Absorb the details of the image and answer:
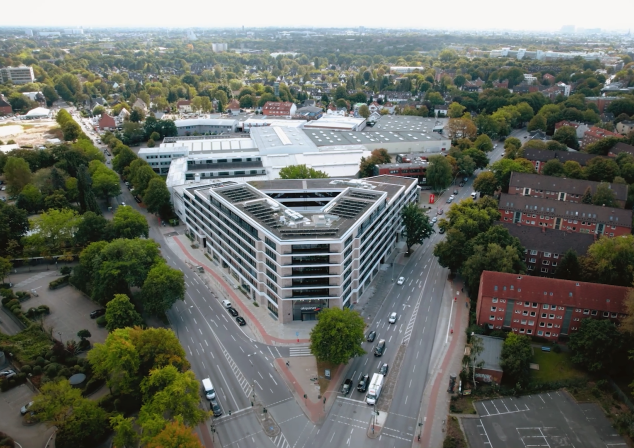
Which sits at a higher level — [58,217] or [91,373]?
[58,217]

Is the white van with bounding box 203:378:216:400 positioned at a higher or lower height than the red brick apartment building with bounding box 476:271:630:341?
lower

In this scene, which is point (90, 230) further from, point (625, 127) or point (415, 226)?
point (625, 127)

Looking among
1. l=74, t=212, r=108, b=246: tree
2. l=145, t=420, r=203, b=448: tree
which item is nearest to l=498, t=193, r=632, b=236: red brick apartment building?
l=145, t=420, r=203, b=448: tree

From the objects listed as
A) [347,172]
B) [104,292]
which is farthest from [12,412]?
[347,172]

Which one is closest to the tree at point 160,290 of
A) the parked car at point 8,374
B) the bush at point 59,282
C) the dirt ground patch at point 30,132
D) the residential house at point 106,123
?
the parked car at point 8,374

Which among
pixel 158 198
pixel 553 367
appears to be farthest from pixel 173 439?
pixel 158 198

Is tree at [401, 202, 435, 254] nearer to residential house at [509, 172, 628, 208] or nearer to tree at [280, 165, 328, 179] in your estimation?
tree at [280, 165, 328, 179]

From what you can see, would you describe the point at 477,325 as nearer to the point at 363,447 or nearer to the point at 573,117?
the point at 363,447

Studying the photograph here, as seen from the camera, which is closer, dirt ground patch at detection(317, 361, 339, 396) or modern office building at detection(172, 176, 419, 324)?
dirt ground patch at detection(317, 361, 339, 396)
